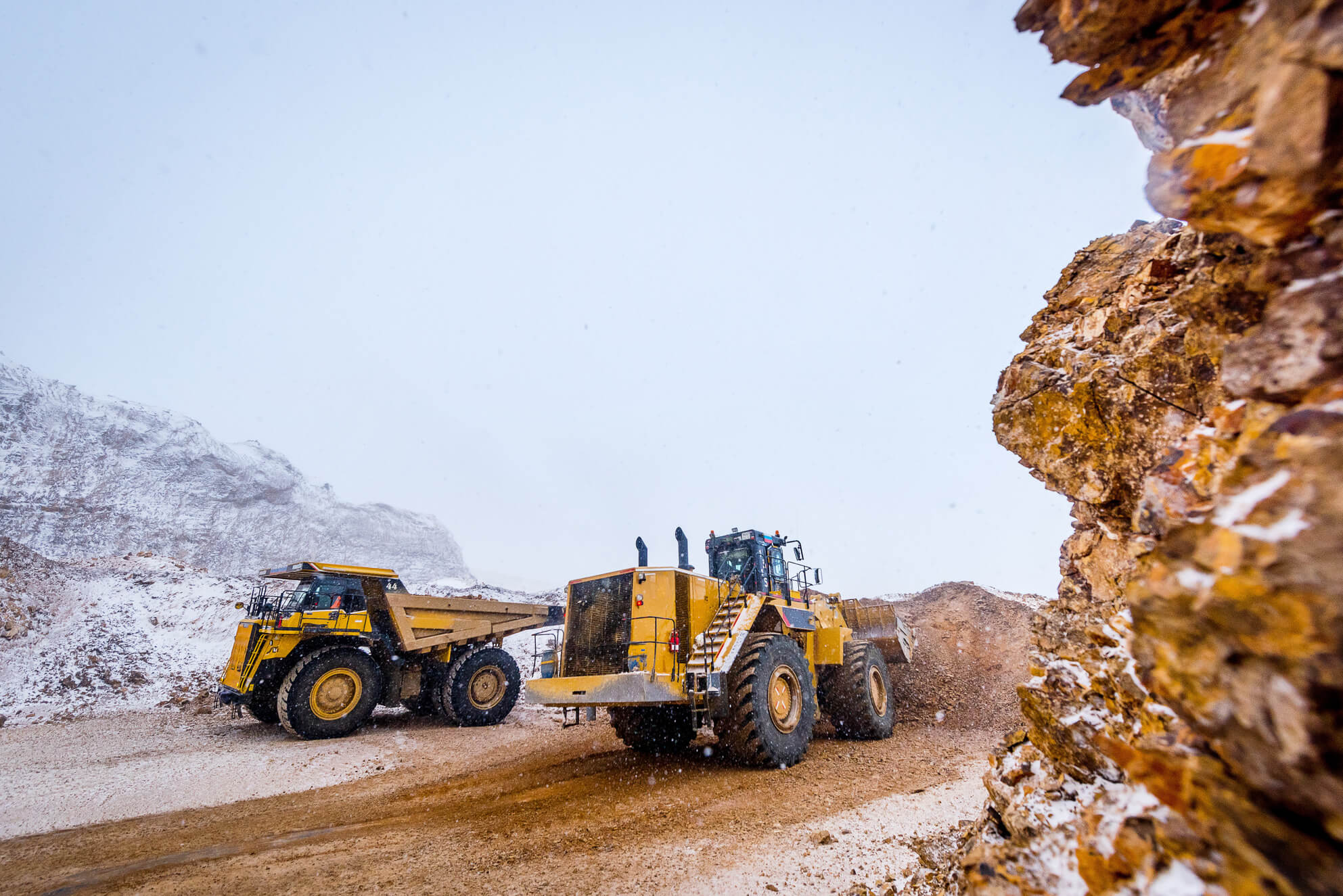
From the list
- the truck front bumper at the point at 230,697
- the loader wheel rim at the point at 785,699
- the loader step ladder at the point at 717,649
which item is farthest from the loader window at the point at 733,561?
the truck front bumper at the point at 230,697

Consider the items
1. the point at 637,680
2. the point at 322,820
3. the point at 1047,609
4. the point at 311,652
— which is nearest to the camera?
the point at 1047,609

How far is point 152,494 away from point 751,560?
61.9 meters

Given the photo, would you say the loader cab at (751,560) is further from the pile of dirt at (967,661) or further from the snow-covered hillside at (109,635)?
the snow-covered hillside at (109,635)

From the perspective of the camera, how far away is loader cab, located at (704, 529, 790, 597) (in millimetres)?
9664

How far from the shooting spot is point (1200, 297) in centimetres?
204

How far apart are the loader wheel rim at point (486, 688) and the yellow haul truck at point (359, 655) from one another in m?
0.02

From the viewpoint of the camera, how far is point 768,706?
7.31m

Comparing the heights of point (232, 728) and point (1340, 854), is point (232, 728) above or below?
below

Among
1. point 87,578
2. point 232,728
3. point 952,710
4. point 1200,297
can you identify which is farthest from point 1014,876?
point 87,578

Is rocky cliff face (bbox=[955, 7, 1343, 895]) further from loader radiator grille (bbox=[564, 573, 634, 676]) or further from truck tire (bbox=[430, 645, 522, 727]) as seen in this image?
truck tire (bbox=[430, 645, 522, 727])

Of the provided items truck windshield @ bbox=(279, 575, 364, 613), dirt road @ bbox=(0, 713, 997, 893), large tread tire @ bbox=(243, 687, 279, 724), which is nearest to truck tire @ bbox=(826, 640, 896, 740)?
dirt road @ bbox=(0, 713, 997, 893)

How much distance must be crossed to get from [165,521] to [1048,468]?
6439 cm

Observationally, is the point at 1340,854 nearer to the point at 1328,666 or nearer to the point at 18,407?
the point at 1328,666

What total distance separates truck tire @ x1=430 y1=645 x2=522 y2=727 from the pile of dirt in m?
8.37
